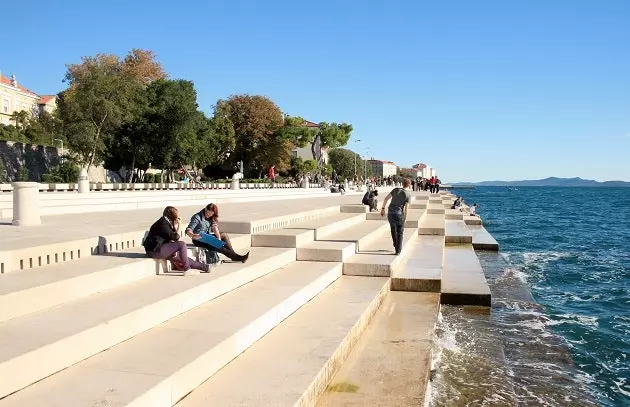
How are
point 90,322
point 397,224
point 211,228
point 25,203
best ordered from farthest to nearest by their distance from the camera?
point 397,224 < point 25,203 < point 211,228 < point 90,322

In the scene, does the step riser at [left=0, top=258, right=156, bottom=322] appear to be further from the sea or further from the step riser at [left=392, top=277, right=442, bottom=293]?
the step riser at [left=392, top=277, right=442, bottom=293]

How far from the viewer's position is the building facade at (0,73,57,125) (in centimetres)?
7038

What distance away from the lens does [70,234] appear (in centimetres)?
868

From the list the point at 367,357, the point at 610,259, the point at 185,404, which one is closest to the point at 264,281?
the point at 367,357

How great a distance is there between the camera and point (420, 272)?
1074 centimetres

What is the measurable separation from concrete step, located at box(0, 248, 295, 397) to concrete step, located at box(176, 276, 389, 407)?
96 centimetres

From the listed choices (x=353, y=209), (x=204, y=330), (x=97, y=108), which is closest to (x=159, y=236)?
(x=204, y=330)

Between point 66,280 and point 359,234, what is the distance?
8861 mm

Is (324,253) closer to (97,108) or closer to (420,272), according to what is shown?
(420,272)

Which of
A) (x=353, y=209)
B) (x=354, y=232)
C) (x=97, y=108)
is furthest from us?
(x=97, y=108)

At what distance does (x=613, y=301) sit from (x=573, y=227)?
30995 millimetres

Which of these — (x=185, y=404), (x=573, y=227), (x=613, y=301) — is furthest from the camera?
(x=573, y=227)

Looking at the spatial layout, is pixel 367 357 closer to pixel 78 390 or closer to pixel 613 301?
pixel 78 390

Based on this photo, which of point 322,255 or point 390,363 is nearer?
point 390,363
